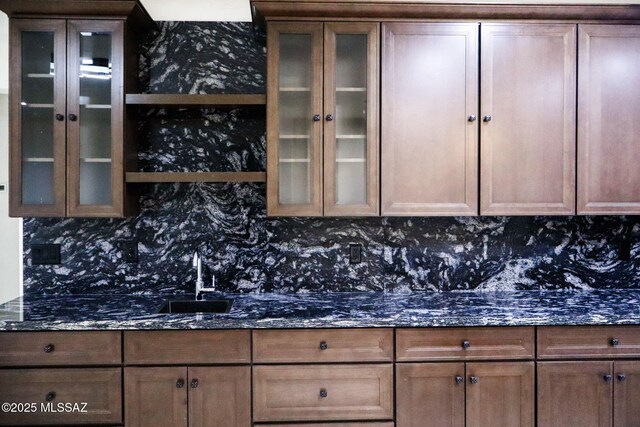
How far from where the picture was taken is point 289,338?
193cm

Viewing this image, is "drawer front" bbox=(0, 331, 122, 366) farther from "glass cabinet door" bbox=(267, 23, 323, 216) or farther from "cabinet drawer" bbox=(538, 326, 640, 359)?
"cabinet drawer" bbox=(538, 326, 640, 359)

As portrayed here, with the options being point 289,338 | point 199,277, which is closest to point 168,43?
point 199,277

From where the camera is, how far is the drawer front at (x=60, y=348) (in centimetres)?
190

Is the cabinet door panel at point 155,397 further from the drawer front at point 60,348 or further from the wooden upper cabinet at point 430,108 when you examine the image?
the wooden upper cabinet at point 430,108

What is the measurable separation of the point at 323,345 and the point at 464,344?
65cm

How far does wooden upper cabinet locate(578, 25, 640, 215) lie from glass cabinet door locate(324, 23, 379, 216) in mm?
1099

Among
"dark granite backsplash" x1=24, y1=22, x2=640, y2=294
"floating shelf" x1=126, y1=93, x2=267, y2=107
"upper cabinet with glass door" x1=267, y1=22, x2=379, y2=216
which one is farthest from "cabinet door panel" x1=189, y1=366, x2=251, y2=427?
"floating shelf" x1=126, y1=93, x2=267, y2=107

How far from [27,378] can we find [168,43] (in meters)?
1.90

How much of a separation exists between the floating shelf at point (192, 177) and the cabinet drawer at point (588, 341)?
1579mm

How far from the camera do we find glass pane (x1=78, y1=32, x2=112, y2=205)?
2191mm

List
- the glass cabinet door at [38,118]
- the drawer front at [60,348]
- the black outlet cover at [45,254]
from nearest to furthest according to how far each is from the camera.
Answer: the drawer front at [60,348]
the glass cabinet door at [38,118]
the black outlet cover at [45,254]

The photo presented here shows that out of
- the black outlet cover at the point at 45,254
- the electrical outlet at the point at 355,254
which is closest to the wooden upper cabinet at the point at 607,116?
the electrical outlet at the point at 355,254

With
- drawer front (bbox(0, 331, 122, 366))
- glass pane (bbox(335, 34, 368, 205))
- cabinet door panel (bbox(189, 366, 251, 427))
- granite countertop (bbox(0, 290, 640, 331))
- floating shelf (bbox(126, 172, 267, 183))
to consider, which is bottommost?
cabinet door panel (bbox(189, 366, 251, 427))

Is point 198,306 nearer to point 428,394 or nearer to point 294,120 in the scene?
point 294,120
